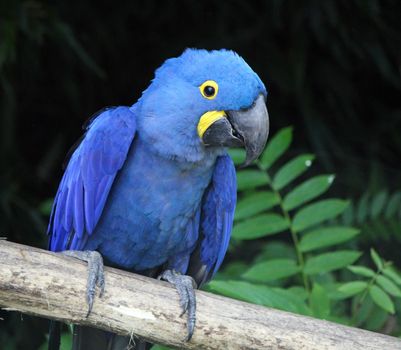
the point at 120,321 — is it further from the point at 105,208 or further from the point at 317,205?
the point at 317,205

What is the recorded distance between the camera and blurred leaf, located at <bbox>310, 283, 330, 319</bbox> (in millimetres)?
1934

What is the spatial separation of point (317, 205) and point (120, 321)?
0.79 m

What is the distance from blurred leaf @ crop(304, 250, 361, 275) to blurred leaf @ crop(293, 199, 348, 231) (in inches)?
4.0

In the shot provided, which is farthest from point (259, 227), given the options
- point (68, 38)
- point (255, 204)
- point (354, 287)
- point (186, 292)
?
point (68, 38)

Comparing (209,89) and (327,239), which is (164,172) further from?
(327,239)

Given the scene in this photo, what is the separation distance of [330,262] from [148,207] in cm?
55

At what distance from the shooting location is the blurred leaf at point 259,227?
2105 millimetres

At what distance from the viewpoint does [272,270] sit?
6.82ft

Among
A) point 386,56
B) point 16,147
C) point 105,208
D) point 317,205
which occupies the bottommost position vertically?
point 105,208

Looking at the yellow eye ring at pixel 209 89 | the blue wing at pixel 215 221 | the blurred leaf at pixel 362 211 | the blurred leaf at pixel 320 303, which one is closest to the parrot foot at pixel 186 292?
the blue wing at pixel 215 221

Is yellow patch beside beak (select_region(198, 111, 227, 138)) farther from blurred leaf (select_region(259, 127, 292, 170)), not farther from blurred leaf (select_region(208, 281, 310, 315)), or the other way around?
blurred leaf (select_region(259, 127, 292, 170))

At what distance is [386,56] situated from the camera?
3.17m

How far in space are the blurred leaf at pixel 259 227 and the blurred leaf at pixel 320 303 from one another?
23cm

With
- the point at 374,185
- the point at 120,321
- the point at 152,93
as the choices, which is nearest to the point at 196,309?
the point at 120,321
